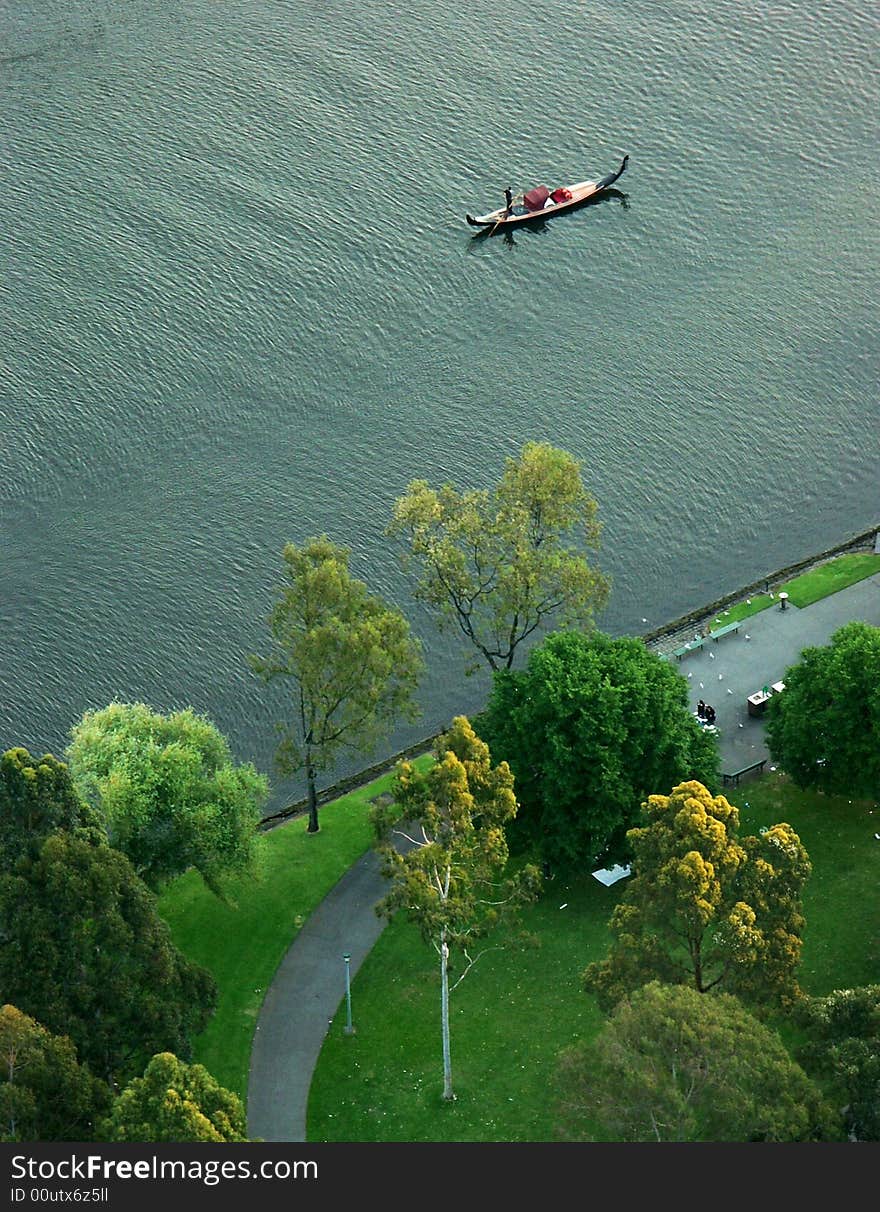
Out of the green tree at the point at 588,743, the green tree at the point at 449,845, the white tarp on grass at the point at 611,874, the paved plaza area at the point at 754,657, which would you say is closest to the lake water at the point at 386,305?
the paved plaza area at the point at 754,657

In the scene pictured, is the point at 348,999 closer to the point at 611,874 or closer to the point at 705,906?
the point at 611,874

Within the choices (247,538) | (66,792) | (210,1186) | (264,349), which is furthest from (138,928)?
(264,349)

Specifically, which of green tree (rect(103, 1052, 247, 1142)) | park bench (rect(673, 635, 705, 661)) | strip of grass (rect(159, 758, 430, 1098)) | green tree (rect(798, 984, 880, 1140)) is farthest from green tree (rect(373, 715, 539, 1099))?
park bench (rect(673, 635, 705, 661))

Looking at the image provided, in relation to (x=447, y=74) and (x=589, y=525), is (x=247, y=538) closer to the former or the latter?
(x=589, y=525)

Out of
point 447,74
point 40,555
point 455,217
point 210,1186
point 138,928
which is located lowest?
point 210,1186

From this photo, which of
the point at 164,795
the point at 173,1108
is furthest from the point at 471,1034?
the point at 173,1108

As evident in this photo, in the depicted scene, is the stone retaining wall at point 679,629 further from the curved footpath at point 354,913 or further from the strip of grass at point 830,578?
the curved footpath at point 354,913
